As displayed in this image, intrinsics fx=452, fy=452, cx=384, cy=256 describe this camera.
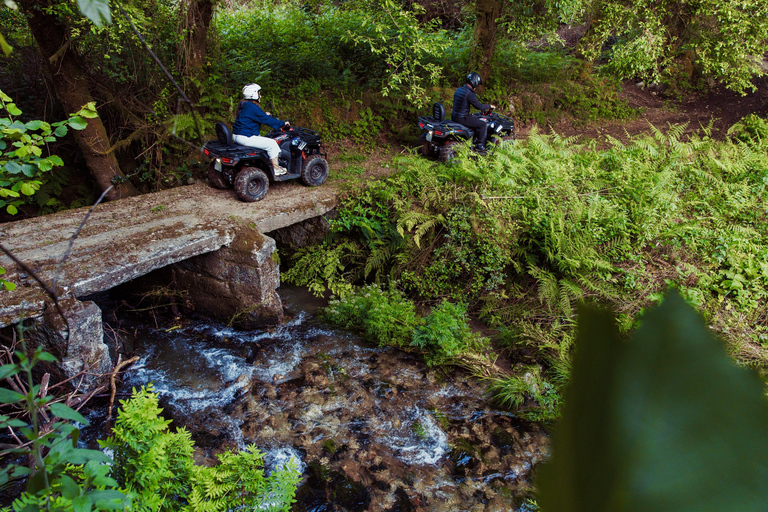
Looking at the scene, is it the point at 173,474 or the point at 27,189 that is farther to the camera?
the point at 173,474

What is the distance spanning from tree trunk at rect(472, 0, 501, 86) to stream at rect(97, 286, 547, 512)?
24.6 ft

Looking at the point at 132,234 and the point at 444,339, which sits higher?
the point at 132,234

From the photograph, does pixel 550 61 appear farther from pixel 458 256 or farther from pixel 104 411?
pixel 104 411

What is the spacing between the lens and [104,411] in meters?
4.86

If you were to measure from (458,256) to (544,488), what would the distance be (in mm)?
5932

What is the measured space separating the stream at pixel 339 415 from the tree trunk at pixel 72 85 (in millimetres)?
3331

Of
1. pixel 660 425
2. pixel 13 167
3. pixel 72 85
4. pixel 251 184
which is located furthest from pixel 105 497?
pixel 72 85

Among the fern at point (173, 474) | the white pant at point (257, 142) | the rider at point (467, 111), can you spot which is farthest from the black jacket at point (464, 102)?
the fern at point (173, 474)

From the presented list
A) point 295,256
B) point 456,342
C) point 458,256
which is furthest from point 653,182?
point 295,256

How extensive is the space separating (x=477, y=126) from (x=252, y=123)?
4161mm

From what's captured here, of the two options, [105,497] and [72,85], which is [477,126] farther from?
[105,497]

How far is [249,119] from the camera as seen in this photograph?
6.69 m

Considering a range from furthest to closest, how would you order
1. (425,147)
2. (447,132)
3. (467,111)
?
(425,147)
(467,111)
(447,132)

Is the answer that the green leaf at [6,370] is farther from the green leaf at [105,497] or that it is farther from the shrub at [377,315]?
the shrub at [377,315]
